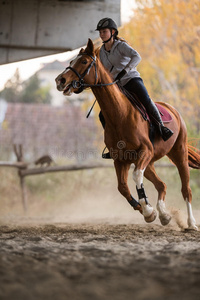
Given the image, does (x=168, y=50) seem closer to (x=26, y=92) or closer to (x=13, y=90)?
(x=13, y=90)

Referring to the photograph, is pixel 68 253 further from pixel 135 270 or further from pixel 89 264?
pixel 135 270

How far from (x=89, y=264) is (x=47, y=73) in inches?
1188

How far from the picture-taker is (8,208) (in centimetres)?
1152

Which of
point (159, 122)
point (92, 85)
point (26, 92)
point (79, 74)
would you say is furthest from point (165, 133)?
point (26, 92)

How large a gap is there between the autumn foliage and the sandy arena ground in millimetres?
12207

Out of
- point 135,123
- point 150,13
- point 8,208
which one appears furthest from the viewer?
point 150,13

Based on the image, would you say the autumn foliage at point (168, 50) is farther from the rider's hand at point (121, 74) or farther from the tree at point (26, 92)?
the rider's hand at point (121, 74)

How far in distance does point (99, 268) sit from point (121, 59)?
2919 millimetres

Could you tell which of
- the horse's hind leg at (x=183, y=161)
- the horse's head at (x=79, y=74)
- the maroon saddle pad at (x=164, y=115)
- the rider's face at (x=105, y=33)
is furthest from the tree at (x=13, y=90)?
the horse's head at (x=79, y=74)

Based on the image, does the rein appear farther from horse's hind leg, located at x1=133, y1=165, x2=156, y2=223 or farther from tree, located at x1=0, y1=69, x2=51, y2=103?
tree, located at x1=0, y1=69, x2=51, y2=103

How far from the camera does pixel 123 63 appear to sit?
16.8 feet

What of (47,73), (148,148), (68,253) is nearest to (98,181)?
(148,148)

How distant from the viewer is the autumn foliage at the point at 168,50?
15617 millimetres

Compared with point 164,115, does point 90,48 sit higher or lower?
higher
